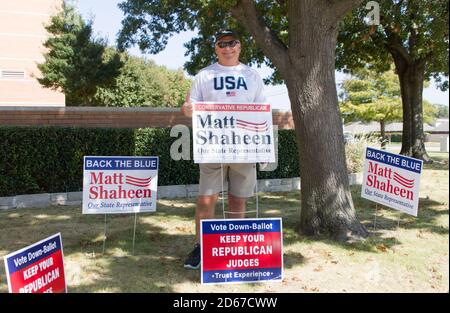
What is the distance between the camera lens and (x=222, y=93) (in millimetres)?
4570

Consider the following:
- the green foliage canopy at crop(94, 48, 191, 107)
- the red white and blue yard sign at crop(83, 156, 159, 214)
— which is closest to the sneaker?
the red white and blue yard sign at crop(83, 156, 159, 214)

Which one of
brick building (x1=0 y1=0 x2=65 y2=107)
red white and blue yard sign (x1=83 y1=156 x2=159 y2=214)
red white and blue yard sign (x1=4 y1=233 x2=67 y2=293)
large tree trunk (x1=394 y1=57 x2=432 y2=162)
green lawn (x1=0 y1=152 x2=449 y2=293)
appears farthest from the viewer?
brick building (x1=0 y1=0 x2=65 y2=107)

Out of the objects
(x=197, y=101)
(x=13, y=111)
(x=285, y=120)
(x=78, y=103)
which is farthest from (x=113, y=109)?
(x=78, y=103)

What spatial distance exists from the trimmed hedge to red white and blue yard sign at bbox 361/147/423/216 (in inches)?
170

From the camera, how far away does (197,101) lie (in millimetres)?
4547

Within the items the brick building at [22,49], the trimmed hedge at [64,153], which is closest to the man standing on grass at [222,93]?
the trimmed hedge at [64,153]

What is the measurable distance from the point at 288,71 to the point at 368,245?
2.23m

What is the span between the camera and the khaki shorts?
182 inches

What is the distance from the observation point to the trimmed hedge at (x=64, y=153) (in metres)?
8.10

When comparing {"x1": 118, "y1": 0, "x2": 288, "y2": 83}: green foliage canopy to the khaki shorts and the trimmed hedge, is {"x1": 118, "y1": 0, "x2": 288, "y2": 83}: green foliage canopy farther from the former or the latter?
the khaki shorts

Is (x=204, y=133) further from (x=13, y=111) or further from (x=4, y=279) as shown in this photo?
(x=13, y=111)

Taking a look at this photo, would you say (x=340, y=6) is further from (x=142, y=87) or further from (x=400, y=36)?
(x=142, y=87)

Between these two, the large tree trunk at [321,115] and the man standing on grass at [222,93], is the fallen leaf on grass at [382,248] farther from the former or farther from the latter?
the man standing on grass at [222,93]

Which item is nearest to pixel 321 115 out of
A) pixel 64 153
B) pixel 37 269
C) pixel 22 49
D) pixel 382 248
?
pixel 382 248
